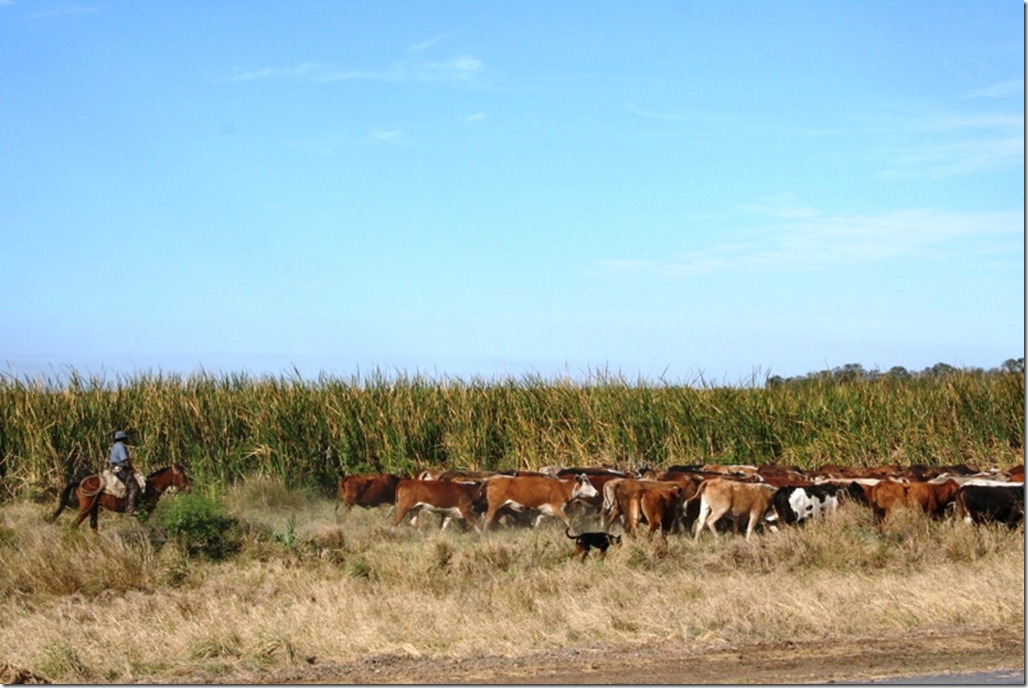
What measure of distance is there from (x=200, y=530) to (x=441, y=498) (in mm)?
3587

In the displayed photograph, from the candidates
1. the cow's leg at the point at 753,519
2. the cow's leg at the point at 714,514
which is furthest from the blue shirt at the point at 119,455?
the cow's leg at the point at 753,519

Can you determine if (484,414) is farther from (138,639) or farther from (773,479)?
(138,639)

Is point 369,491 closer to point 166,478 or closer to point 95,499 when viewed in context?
point 166,478

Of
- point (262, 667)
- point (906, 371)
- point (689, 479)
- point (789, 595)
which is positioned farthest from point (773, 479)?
point (906, 371)

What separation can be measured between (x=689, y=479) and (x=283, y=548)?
19.7 ft

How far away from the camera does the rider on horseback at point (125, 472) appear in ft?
58.5

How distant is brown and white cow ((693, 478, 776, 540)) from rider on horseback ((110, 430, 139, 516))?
8.29 meters

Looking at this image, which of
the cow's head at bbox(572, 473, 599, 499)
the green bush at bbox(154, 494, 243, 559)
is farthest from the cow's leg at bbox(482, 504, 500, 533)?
the green bush at bbox(154, 494, 243, 559)

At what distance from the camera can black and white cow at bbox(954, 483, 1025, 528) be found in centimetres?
1642

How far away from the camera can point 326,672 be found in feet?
33.2

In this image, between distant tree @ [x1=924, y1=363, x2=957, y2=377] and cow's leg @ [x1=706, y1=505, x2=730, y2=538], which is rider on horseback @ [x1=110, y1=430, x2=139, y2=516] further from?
distant tree @ [x1=924, y1=363, x2=957, y2=377]

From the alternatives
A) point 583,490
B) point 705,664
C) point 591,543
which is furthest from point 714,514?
point 705,664

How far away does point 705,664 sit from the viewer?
9961 mm

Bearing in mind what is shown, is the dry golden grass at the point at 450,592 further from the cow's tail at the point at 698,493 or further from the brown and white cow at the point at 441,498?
A: the cow's tail at the point at 698,493
